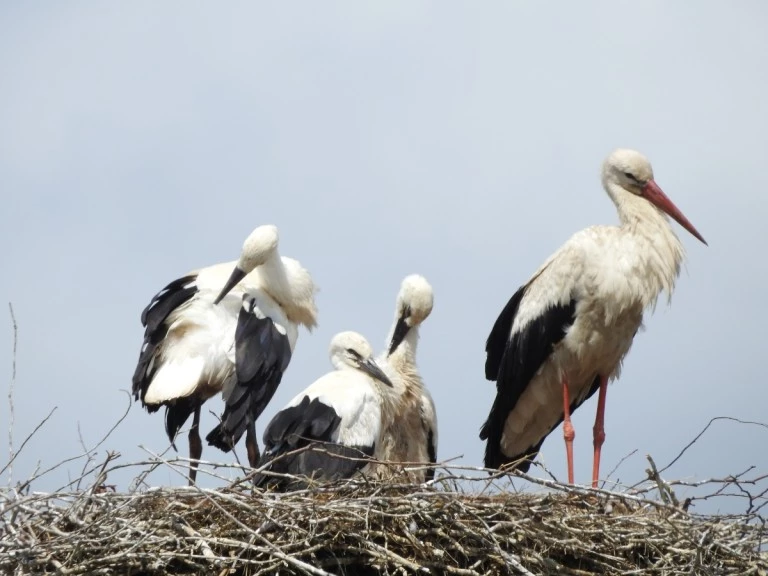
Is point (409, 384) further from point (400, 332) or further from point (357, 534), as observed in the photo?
point (357, 534)

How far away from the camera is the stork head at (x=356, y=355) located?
284 inches

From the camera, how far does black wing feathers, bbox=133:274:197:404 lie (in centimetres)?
718

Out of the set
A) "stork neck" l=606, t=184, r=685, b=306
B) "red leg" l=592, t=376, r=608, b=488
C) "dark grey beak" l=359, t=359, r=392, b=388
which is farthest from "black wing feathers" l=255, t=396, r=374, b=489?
"stork neck" l=606, t=184, r=685, b=306

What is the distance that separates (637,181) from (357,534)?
298 cm

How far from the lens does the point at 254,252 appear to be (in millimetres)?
7715

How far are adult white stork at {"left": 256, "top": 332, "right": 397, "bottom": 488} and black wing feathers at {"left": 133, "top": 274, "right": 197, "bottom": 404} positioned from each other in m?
0.76

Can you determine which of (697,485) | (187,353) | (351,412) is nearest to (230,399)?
(187,353)

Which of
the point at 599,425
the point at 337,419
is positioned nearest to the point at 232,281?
the point at 337,419

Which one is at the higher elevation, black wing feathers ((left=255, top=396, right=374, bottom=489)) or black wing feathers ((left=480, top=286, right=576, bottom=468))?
black wing feathers ((left=480, top=286, right=576, bottom=468))

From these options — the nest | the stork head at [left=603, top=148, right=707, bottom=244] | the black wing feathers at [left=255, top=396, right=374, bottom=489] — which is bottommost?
the nest

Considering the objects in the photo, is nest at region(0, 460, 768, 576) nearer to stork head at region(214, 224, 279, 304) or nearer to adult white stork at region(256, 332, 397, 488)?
Answer: adult white stork at region(256, 332, 397, 488)

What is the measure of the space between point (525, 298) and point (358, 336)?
87 centimetres

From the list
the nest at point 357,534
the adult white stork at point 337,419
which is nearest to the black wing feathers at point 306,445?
the adult white stork at point 337,419

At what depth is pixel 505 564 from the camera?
529cm
